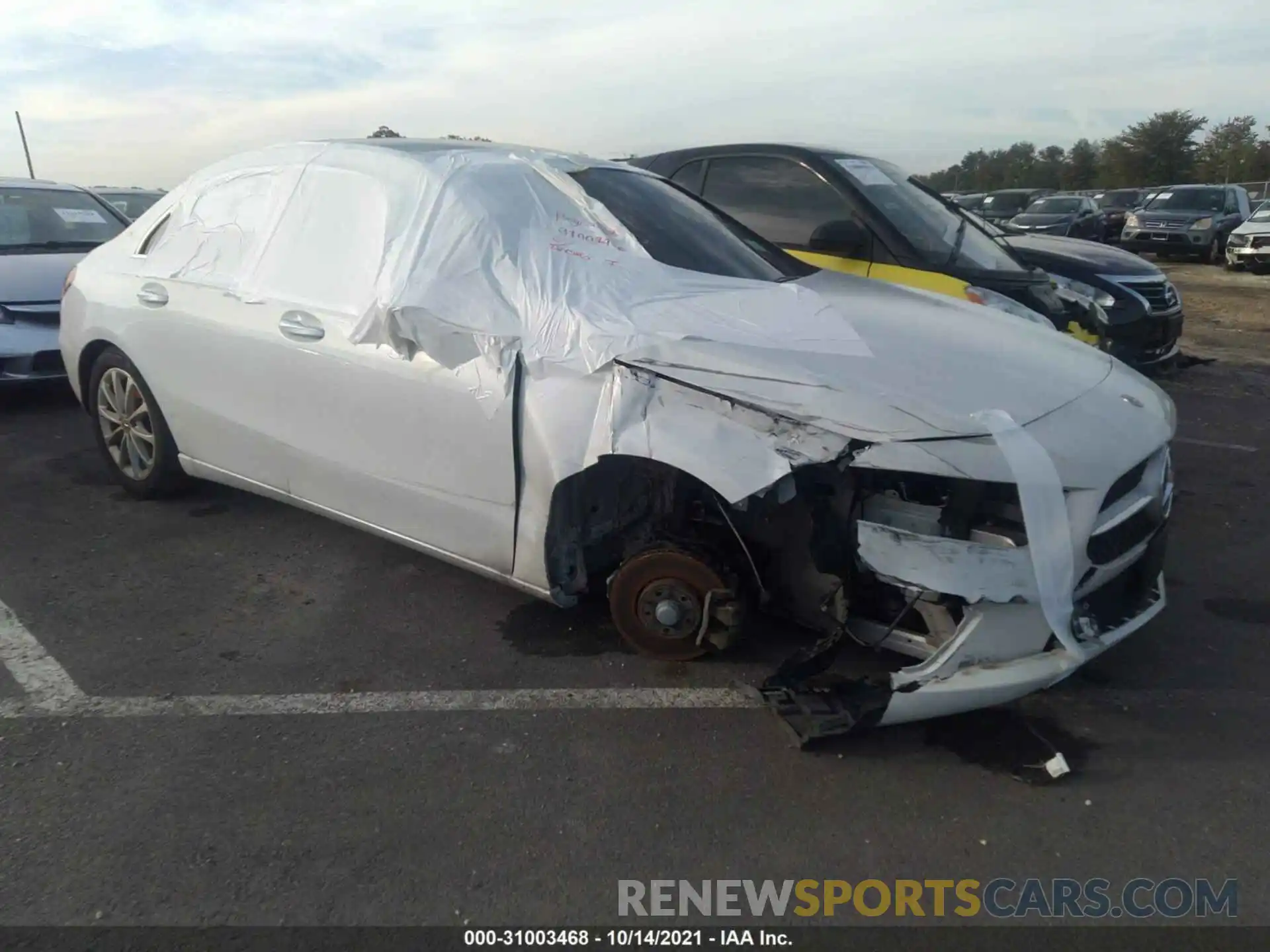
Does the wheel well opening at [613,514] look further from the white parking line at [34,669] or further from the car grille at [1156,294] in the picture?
the car grille at [1156,294]

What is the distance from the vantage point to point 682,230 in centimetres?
396

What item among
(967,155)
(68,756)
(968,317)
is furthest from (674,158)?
(967,155)

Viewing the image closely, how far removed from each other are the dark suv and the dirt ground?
605 mm

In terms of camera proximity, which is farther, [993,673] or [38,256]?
[38,256]

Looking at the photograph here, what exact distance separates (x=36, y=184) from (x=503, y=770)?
764cm

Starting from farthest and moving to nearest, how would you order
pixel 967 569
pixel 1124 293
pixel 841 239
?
pixel 1124 293 → pixel 841 239 → pixel 967 569

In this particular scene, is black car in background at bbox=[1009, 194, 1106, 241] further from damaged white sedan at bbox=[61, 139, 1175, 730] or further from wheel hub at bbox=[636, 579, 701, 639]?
→ wheel hub at bbox=[636, 579, 701, 639]

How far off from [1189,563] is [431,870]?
11.5 feet

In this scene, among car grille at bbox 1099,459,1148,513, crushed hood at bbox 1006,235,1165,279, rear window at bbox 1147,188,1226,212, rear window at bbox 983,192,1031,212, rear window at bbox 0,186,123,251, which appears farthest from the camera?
rear window at bbox 983,192,1031,212

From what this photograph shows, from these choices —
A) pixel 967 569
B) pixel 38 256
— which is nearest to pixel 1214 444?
pixel 967 569

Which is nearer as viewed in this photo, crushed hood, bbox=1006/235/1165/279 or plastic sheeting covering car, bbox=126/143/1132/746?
plastic sheeting covering car, bbox=126/143/1132/746

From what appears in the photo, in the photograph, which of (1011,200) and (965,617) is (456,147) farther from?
(1011,200)

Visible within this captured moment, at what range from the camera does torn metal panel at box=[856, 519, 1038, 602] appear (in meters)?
2.66

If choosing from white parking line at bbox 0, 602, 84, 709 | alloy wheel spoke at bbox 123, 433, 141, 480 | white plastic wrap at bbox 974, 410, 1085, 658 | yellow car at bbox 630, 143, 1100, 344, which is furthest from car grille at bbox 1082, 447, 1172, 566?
alloy wheel spoke at bbox 123, 433, 141, 480
